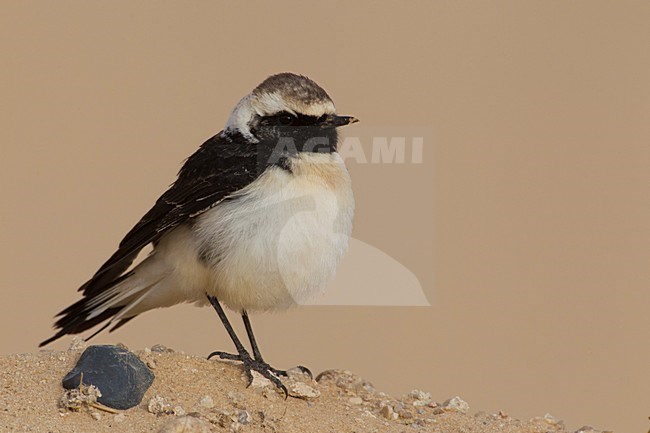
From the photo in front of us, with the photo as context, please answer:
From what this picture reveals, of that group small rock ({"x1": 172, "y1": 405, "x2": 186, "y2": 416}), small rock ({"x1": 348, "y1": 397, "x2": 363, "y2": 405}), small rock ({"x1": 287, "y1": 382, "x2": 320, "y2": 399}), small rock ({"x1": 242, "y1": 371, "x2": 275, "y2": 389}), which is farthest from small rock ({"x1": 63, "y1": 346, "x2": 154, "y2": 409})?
small rock ({"x1": 348, "y1": 397, "x2": 363, "y2": 405})

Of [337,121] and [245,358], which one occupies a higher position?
[337,121]

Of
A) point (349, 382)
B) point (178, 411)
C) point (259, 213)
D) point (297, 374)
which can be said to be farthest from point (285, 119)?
point (178, 411)

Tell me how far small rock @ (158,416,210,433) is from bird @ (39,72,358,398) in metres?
1.25

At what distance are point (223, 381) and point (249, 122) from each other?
1.89 m

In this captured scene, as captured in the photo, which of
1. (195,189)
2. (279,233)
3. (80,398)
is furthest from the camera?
(195,189)

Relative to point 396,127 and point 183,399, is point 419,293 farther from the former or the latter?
point 183,399

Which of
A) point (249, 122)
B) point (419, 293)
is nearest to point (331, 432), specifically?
point (419, 293)

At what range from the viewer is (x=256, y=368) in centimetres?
742

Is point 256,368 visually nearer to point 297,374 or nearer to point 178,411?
point 297,374

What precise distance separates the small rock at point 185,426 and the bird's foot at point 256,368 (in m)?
1.17

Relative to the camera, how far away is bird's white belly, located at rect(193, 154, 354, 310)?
7.00 m

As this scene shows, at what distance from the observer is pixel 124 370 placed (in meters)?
6.54

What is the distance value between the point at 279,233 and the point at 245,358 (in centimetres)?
108

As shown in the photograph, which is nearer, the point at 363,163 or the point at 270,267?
the point at 270,267
